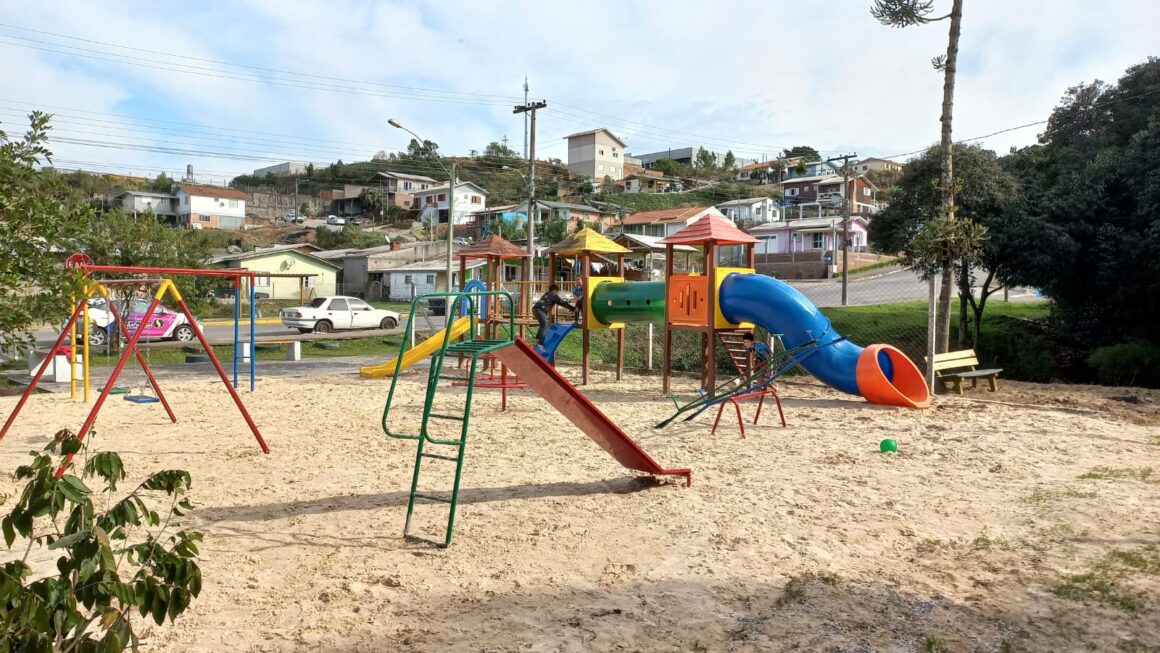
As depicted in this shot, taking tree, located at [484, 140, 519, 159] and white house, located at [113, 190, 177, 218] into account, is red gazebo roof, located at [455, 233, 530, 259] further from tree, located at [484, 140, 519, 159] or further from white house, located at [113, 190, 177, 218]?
Result: tree, located at [484, 140, 519, 159]

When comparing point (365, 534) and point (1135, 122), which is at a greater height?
point (1135, 122)

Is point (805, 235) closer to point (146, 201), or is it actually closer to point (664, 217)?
point (664, 217)

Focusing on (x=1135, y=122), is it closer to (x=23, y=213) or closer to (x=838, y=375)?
(x=838, y=375)

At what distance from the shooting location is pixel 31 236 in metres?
5.38

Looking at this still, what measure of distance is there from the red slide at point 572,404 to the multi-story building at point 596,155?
4005 inches

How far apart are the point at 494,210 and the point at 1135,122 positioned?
177ft

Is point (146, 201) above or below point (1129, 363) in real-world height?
above

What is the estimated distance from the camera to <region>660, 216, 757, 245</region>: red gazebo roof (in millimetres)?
13195

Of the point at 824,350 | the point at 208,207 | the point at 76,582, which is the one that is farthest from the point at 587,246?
the point at 208,207

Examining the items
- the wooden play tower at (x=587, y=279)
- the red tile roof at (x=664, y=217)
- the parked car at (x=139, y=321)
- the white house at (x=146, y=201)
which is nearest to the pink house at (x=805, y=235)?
the red tile roof at (x=664, y=217)

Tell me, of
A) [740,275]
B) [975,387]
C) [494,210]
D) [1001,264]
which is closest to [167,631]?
[740,275]

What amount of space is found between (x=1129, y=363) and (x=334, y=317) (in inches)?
944

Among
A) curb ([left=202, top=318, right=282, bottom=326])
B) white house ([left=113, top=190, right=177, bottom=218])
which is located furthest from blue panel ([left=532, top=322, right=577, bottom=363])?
white house ([left=113, top=190, right=177, bottom=218])

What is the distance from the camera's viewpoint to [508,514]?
20.6 feet
